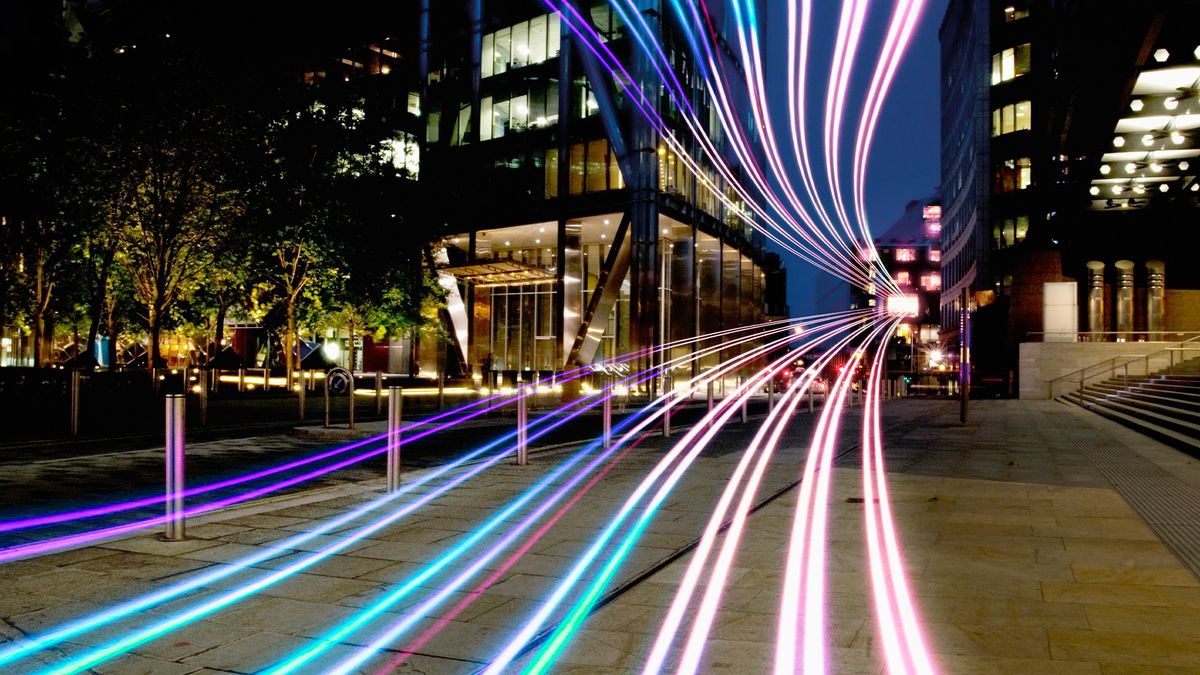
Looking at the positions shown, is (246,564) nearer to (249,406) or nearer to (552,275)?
(249,406)

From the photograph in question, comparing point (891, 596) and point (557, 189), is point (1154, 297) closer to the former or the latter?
point (557, 189)

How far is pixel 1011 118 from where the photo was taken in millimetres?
62656

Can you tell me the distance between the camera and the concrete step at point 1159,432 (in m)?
12.5

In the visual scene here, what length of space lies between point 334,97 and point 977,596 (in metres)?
28.8

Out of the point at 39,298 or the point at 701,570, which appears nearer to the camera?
the point at 701,570

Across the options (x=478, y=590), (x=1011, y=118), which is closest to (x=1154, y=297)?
(x=1011, y=118)

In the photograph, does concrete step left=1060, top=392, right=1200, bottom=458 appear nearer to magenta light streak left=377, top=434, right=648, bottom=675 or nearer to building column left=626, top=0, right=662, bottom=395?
magenta light streak left=377, top=434, right=648, bottom=675

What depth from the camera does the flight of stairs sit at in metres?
14.4

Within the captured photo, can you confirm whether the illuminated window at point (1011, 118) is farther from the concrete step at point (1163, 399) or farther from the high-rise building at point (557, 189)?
the concrete step at point (1163, 399)

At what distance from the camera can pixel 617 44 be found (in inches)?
1569

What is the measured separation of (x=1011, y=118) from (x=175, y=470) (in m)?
68.9

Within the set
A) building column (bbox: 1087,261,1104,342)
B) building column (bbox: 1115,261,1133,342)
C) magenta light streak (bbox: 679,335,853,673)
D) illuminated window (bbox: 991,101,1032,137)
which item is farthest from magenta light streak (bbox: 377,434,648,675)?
illuminated window (bbox: 991,101,1032,137)

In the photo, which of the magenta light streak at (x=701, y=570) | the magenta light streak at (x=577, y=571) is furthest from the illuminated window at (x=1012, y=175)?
the magenta light streak at (x=701, y=570)

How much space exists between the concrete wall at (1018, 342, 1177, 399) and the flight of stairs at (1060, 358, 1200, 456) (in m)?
3.45
